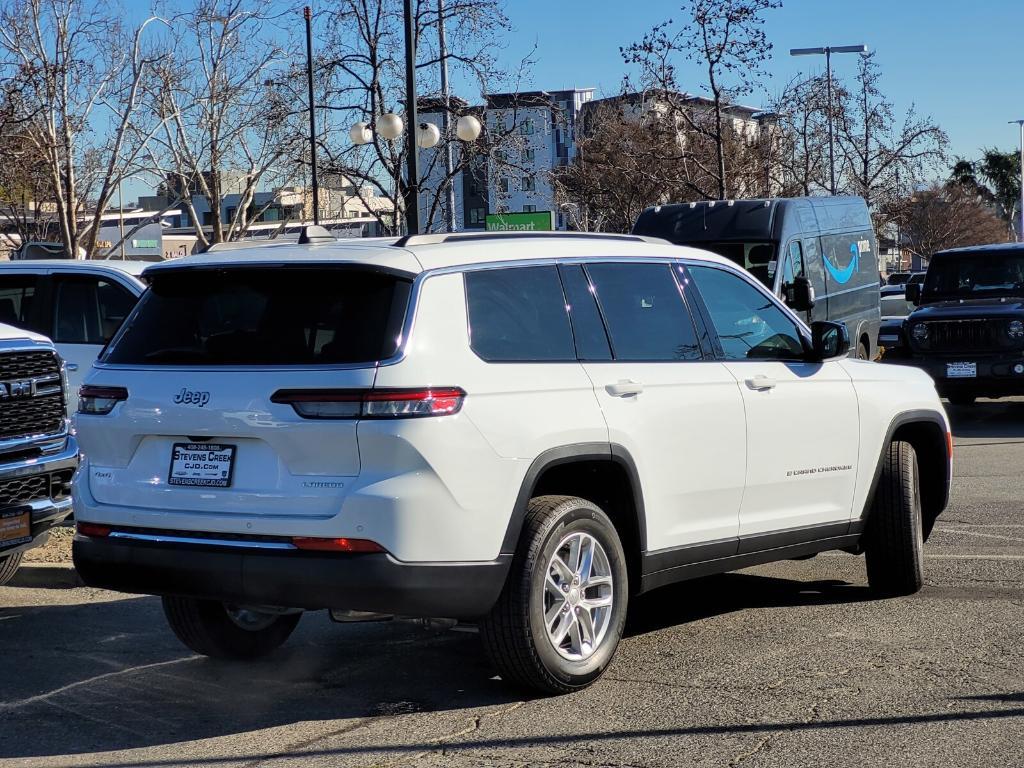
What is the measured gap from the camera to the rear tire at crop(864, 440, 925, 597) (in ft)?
24.5

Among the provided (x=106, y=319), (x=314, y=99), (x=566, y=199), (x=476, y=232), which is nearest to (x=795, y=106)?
(x=566, y=199)

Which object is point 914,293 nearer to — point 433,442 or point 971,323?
point 971,323

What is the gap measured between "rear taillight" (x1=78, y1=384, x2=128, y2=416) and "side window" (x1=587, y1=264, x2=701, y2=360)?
2.07m

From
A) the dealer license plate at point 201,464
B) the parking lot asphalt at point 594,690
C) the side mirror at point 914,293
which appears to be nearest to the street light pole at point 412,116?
the side mirror at point 914,293

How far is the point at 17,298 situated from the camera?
11.6 metres

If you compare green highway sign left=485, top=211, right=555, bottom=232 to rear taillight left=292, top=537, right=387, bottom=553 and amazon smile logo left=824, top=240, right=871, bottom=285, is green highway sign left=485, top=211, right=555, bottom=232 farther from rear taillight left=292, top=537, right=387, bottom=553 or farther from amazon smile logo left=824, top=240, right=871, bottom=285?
rear taillight left=292, top=537, right=387, bottom=553

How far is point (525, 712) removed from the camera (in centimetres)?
557

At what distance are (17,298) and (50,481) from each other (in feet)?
14.0

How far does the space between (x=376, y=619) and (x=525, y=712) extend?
0.69m

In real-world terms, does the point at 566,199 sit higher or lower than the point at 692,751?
higher

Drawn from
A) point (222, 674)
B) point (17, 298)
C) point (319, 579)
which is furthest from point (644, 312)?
point (17, 298)

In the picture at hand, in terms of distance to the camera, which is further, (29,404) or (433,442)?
(29,404)

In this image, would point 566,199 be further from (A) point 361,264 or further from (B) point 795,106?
(A) point 361,264

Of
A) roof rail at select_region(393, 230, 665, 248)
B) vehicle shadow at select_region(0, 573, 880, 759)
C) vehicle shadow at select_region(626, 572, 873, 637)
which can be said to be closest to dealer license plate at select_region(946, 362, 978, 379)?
vehicle shadow at select_region(626, 572, 873, 637)
